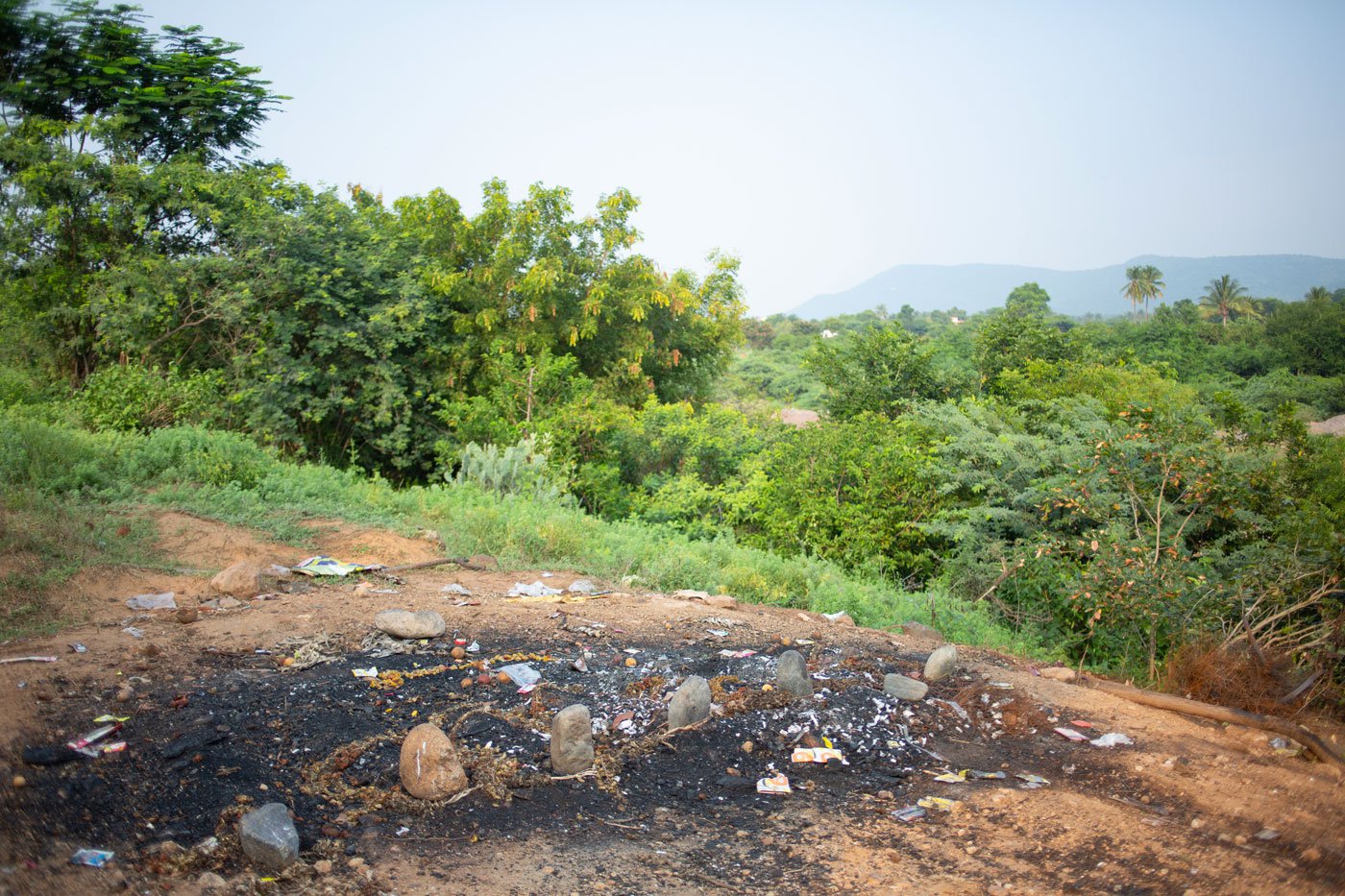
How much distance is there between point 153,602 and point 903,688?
4.40 metres

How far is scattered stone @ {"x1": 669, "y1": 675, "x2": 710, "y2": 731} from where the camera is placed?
157 inches

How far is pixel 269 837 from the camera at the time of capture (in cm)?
279

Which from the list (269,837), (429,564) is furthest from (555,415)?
(269,837)

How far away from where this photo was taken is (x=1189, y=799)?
356cm

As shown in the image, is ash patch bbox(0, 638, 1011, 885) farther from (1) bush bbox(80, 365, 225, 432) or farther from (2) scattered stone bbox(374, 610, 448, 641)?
(1) bush bbox(80, 365, 225, 432)

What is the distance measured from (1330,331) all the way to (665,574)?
27484mm

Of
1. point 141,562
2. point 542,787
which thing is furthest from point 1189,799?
point 141,562

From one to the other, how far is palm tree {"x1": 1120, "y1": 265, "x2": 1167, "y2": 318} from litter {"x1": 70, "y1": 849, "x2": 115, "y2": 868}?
6689 centimetres

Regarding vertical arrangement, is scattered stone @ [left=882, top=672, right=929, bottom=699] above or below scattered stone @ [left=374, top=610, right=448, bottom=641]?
below

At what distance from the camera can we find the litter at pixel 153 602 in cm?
507

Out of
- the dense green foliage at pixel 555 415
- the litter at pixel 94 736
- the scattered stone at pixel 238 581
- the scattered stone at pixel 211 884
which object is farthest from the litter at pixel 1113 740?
the scattered stone at pixel 238 581

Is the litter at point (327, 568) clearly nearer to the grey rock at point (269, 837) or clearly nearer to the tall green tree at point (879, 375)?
the grey rock at point (269, 837)

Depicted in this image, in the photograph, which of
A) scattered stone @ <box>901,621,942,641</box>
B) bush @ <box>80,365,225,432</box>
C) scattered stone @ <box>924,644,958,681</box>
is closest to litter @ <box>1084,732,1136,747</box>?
scattered stone @ <box>924,644,958,681</box>

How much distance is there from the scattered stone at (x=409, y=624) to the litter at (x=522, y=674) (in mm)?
528
